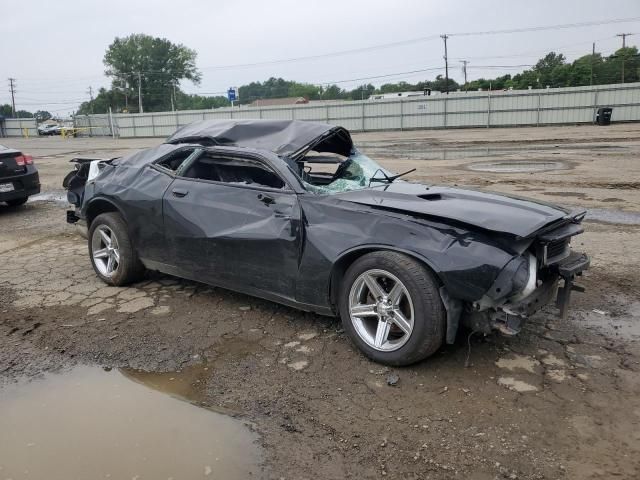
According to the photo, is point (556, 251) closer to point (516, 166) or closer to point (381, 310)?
point (381, 310)

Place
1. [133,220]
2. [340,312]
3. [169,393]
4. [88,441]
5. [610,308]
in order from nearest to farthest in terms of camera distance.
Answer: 1. [88,441]
2. [169,393]
3. [340,312]
4. [610,308]
5. [133,220]

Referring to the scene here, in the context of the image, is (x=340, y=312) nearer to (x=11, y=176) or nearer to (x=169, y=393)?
(x=169, y=393)

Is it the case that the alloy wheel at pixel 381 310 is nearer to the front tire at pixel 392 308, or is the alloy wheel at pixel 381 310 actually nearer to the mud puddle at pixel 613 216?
the front tire at pixel 392 308

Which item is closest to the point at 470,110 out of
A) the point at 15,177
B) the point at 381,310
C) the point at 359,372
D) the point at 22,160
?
the point at 22,160

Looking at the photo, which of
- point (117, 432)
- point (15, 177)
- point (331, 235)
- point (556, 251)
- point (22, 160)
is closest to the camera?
point (117, 432)

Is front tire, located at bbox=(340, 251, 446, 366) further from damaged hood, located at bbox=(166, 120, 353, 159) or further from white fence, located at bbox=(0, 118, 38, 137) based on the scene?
white fence, located at bbox=(0, 118, 38, 137)

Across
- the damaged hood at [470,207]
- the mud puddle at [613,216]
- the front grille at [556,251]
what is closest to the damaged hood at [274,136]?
the damaged hood at [470,207]

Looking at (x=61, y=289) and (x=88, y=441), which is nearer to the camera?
(x=88, y=441)

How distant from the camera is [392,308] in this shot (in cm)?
352

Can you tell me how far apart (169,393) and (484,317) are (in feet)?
6.69

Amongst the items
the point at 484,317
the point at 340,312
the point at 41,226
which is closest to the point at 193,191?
the point at 340,312

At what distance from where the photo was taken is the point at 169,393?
3.44 meters

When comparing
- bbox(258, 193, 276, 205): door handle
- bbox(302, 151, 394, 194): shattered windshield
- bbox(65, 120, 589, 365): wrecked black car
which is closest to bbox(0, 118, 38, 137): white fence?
A: bbox(65, 120, 589, 365): wrecked black car

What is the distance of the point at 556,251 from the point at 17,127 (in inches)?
2655
